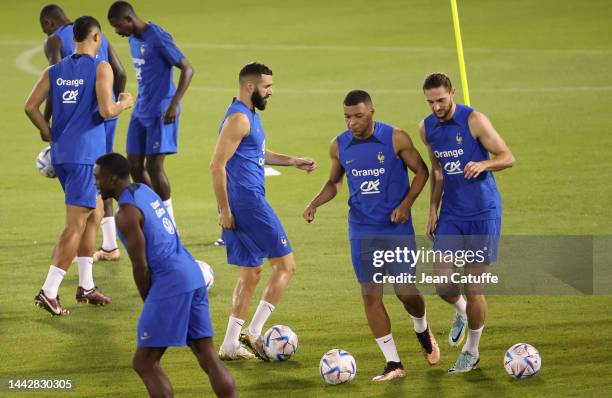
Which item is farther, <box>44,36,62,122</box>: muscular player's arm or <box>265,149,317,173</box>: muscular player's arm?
<box>44,36,62,122</box>: muscular player's arm

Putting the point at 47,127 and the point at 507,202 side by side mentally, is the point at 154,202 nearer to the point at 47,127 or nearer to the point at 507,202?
the point at 47,127

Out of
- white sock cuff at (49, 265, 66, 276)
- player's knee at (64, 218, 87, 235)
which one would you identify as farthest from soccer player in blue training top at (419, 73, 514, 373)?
white sock cuff at (49, 265, 66, 276)

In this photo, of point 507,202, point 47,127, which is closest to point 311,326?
point 47,127

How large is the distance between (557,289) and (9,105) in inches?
578

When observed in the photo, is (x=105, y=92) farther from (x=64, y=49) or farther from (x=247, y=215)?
(x=64, y=49)

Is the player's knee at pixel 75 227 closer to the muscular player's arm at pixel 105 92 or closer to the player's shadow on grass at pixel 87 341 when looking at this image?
the player's shadow on grass at pixel 87 341

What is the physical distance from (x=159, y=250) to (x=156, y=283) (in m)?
0.23

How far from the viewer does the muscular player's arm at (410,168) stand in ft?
32.7

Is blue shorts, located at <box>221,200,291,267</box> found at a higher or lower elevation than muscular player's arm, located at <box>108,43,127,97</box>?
lower

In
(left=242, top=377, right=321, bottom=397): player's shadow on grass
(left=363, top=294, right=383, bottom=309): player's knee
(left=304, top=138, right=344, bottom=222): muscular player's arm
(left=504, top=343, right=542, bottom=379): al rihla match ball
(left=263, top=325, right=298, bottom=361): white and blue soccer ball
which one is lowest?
(left=242, top=377, right=321, bottom=397): player's shadow on grass

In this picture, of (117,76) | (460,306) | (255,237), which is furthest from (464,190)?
(117,76)

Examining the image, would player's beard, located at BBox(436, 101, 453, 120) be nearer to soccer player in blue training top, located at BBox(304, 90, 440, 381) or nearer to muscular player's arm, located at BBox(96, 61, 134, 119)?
soccer player in blue training top, located at BBox(304, 90, 440, 381)

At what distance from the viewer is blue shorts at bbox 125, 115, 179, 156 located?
14.4 metres

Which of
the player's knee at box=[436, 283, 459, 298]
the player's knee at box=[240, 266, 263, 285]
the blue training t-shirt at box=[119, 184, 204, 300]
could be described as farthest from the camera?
the player's knee at box=[240, 266, 263, 285]
